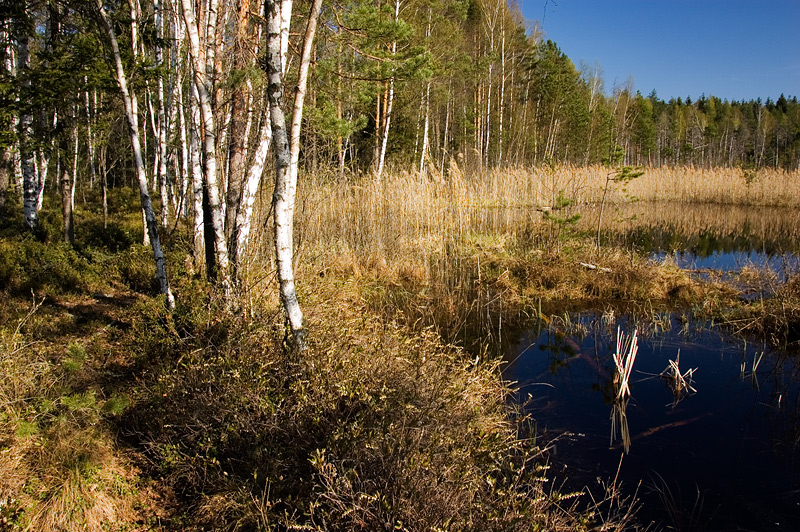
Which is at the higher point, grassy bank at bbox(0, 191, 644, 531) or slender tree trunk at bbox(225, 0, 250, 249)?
slender tree trunk at bbox(225, 0, 250, 249)

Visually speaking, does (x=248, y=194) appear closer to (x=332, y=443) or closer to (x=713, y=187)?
(x=332, y=443)

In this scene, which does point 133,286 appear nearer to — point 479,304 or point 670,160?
point 479,304

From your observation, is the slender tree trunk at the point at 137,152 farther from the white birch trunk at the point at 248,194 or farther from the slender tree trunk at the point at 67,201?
the slender tree trunk at the point at 67,201

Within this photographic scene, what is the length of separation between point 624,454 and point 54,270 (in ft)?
21.8

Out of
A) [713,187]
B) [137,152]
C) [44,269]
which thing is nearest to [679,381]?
[137,152]

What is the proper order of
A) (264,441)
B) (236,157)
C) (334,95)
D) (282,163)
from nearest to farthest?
(264,441)
(282,163)
(236,157)
(334,95)

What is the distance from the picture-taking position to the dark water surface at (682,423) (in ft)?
10.1

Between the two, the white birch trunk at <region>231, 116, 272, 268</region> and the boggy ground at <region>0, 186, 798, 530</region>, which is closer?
the boggy ground at <region>0, 186, 798, 530</region>

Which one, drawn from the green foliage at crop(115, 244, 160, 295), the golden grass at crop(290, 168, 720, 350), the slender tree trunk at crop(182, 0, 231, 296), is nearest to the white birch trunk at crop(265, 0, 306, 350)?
the slender tree trunk at crop(182, 0, 231, 296)

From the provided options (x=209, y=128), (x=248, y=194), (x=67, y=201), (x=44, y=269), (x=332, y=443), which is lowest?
(x=332, y=443)

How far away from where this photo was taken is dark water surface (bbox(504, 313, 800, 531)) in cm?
308

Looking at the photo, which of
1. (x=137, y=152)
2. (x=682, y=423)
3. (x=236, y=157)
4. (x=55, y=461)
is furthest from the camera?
(x=236, y=157)

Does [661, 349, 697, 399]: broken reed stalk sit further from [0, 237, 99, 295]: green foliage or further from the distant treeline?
[0, 237, 99, 295]: green foliage

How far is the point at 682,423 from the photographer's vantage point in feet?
13.1
